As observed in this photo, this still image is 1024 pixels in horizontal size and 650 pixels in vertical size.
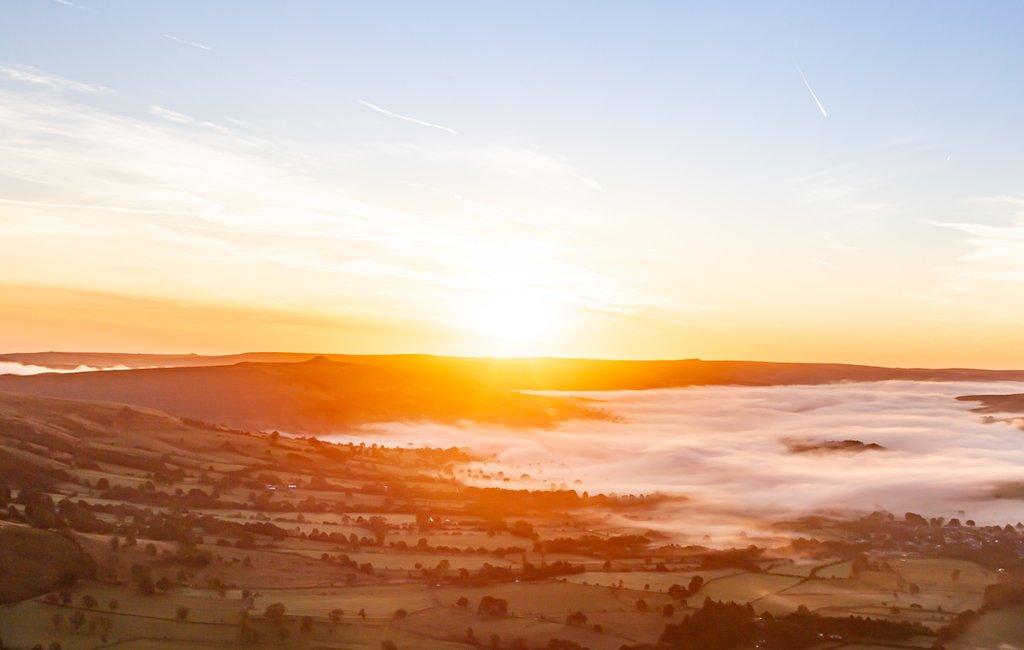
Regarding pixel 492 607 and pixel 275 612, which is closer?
pixel 275 612

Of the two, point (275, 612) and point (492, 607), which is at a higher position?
point (275, 612)

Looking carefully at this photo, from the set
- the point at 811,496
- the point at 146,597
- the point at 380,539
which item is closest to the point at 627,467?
the point at 811,496

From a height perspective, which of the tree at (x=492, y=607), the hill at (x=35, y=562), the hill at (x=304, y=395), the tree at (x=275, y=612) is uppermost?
the hill at (x=304, y=395)

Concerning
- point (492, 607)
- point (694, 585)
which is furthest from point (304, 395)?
point (492, 607)

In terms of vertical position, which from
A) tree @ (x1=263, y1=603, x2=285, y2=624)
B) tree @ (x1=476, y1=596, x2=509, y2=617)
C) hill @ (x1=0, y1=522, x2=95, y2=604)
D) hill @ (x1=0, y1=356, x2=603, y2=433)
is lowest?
tree @ (x1=476, y1=596, x2=509, y2=617)

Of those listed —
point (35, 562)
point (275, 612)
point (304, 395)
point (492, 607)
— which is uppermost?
point (304, 395)

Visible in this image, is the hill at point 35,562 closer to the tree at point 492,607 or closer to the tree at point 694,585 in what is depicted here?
the tree at point 492,607

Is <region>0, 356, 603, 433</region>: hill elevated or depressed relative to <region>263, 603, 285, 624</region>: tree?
elevated

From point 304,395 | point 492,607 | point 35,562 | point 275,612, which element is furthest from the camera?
point 304,395

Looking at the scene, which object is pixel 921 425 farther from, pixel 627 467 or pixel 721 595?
pixel 721 595

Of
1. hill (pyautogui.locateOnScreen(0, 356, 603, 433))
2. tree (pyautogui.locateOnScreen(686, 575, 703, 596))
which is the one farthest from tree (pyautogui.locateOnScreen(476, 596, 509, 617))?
hill (pyautogui.locateOnScreen(0, 356, 603, 433))

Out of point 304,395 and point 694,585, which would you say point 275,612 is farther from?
point 304,395

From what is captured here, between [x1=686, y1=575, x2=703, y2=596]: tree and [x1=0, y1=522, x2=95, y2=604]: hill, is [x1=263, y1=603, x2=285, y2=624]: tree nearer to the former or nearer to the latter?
[x1=0, y1=522, x2=95, y2=604]: hill

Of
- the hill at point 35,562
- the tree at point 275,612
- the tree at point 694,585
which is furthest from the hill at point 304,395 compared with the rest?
the tree at point 694,585
